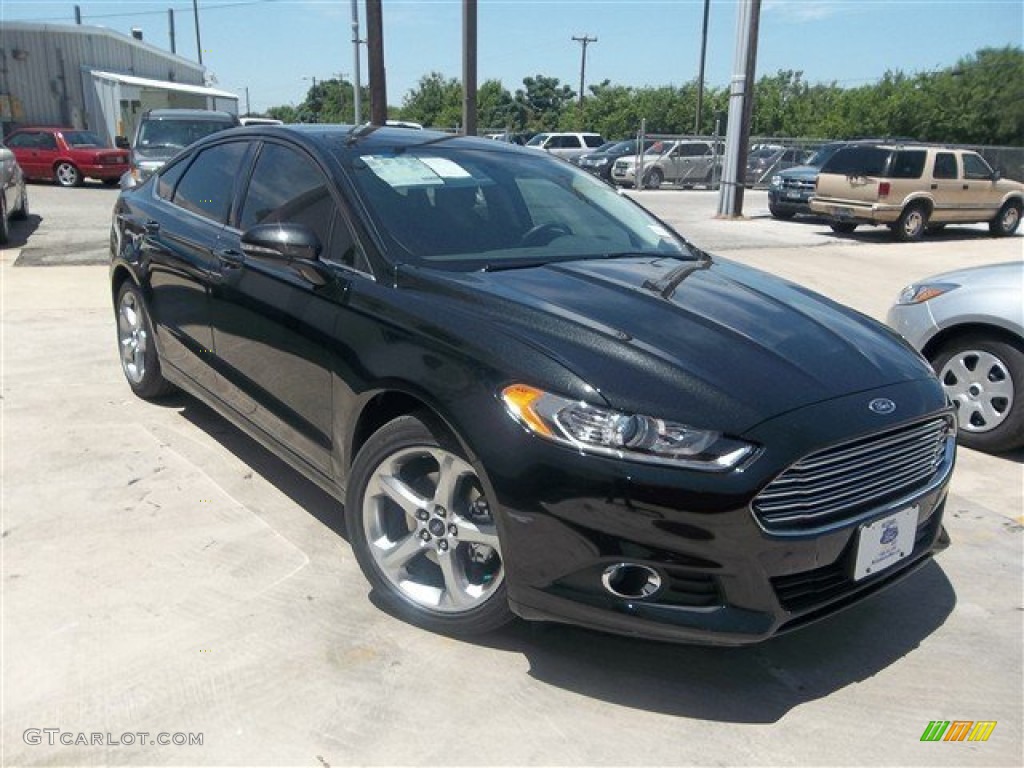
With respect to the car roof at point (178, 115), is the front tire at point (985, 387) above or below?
below

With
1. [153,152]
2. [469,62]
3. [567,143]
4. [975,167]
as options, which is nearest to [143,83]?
[567,143]

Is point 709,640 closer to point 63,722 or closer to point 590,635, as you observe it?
point 590,635

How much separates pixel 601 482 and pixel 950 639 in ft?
5.37

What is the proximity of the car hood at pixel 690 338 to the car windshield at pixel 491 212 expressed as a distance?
7.8 inches

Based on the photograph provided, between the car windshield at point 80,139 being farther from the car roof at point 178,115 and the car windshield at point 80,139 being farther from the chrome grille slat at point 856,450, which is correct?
the chrome grille slat at point 856,450

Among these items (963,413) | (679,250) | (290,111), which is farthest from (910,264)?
(290,111)

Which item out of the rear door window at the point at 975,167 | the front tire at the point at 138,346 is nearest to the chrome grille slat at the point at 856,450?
the front tire at the point at 138,346

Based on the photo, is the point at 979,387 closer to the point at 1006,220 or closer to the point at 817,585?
the point at 817,585

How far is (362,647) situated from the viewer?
2.85 meters

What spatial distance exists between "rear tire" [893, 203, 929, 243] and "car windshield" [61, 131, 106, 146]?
19573mm

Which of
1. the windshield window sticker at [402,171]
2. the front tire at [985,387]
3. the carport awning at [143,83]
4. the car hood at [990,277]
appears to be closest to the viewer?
the windshield window sticker at [402,171]

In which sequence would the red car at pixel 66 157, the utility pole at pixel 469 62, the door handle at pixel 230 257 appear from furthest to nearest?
the red car at pixel 66 157 < the utility pole at pixel 469 62 < the door handle at pixel 230 257

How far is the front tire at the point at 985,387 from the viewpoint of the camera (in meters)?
4.62

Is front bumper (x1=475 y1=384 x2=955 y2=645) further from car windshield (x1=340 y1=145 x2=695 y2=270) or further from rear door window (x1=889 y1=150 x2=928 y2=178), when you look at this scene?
rear door window (x1=889 y1=150 x2=928 y2=178)
